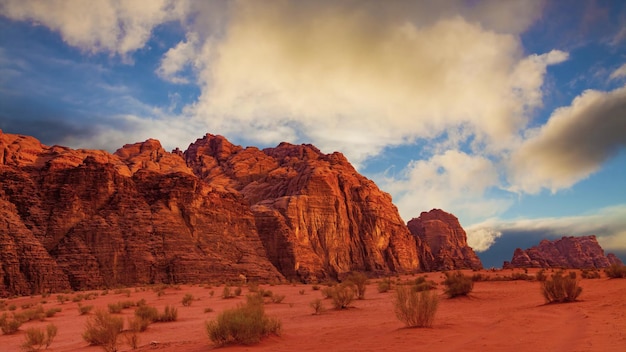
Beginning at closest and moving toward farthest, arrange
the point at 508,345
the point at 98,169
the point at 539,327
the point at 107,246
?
the point at 508,345 → the point at 539,327 → the point at 107,246 → the point at 98,169

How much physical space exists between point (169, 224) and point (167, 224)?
309mm

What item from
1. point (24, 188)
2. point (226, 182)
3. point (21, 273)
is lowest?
point (21, 273)

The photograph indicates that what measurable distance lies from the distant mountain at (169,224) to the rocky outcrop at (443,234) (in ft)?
112

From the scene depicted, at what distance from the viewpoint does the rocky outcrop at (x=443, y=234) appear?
144 meters

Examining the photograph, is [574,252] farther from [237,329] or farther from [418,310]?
[237,329]

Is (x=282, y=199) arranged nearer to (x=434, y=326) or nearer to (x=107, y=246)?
(x=107, y=246)

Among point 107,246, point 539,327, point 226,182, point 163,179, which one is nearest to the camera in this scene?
point 539,327

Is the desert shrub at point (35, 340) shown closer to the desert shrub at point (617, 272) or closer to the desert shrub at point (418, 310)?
the desert shrub at point (418, 310)

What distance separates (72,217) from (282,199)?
45113 millimetres

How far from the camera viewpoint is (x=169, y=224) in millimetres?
65125

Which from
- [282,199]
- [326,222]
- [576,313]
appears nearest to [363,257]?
[326,222]

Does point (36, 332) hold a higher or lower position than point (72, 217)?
lower

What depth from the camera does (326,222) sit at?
96.1 m

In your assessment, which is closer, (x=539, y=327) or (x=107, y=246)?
(x=539, y=327)
